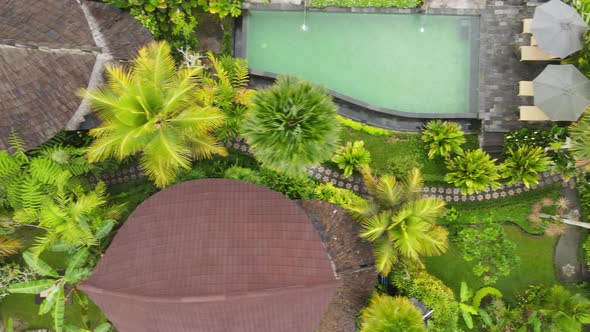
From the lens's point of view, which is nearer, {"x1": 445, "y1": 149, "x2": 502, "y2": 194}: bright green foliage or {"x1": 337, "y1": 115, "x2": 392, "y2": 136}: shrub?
{"x1": 445, "y1": 149, "x2": 502, "y2": 194}: bright green foliage

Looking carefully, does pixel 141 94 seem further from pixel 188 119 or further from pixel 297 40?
pixel 297 40

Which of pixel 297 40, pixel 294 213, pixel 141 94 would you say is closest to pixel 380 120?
pixel 297 40

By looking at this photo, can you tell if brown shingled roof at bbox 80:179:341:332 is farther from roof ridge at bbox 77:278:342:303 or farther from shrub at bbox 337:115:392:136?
shrub at bbox 337:115:392:136

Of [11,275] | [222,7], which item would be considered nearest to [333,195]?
[222,7]

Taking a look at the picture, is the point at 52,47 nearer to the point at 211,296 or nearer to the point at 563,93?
the point at 211,296

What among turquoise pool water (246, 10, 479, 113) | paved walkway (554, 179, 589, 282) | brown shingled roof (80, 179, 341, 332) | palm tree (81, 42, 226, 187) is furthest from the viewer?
turquoise pool water (246, 10, 479, 113)

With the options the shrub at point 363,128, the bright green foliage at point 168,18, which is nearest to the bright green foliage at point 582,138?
the shrub at point 363,128

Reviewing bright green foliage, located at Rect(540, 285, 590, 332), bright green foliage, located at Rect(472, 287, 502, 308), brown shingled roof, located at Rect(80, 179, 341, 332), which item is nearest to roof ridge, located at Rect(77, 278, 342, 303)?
brown shingled roof, located at Rect(80, 179, 341, 332)
